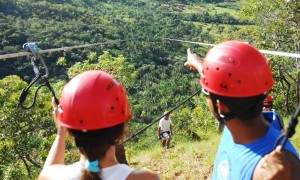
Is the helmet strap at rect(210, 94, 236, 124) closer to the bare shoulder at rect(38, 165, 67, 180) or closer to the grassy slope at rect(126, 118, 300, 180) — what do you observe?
the bare shoulder at rect(38, 165, 67, 180)

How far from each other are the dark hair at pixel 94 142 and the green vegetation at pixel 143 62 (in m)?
3.24

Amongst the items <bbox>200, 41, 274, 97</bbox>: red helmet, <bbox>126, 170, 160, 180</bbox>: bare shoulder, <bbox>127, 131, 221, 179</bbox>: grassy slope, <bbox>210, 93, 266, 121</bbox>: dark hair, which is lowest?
<bbox>127, 131, 221, 179</bbox>: grassy slope

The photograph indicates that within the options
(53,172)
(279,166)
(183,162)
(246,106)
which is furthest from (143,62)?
(279,166)

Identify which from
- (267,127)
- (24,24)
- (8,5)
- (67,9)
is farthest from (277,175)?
(67,9)

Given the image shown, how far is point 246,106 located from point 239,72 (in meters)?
0.17

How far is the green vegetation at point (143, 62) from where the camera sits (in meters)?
10.6

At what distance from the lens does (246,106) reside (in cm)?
168

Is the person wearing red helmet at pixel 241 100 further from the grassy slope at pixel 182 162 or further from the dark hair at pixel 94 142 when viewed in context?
the grassy slope at pixel 182 162

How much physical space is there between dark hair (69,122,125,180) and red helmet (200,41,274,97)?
0.56 meters

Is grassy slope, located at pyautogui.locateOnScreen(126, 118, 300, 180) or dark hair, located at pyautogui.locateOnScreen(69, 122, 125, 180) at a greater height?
dark hair, located at pyautogui.locateOnScreen(69, 122, 125, 180)

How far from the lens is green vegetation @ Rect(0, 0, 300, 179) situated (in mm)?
10617

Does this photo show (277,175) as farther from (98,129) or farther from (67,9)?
(67,9)

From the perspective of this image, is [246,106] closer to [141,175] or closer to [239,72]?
[239,72]

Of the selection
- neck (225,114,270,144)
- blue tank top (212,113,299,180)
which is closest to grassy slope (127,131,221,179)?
blue tank top (212,113,299,180)
